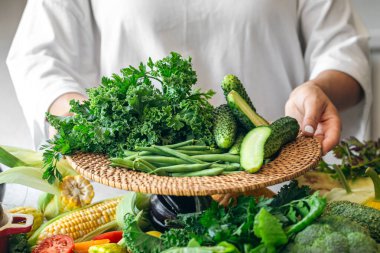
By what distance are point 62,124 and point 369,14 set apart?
2324mm

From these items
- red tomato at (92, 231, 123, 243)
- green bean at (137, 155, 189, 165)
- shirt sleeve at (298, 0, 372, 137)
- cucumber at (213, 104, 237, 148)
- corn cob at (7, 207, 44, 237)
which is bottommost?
red tomato at (92, 231, 123, 243)

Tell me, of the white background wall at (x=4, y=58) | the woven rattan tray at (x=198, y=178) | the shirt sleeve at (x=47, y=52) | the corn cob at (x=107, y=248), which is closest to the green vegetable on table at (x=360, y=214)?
the woven rattan tray at (x=198, y=178)

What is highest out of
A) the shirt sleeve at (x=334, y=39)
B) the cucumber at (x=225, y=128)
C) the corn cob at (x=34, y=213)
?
the shirt sleeve at (x=334, y=39)

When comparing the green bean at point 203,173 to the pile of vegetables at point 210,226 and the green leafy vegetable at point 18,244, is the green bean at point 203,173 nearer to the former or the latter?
the pile of vegetables at point 210,226

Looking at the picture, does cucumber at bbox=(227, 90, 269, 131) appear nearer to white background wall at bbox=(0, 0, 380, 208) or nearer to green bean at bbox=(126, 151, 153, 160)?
green bean at bbox=(126, 151, 153, 160)

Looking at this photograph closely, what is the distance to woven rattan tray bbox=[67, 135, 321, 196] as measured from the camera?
934 millimetres

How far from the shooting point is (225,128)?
1162 millimetres

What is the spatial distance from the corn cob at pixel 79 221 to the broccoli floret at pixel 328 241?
21.1 inches

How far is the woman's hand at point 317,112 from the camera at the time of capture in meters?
1.44

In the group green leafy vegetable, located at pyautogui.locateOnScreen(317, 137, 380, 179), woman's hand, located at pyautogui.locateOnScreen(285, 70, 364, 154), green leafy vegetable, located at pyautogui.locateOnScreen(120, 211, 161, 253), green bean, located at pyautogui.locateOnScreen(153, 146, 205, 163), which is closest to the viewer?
green leafy vegetable, located at pyautogui.locateOnScreen(120, 211, 161, 253)

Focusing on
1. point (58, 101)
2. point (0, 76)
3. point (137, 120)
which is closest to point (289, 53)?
point (58, 101)

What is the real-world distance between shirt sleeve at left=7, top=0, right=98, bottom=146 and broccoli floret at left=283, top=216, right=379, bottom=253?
1104 millimetres

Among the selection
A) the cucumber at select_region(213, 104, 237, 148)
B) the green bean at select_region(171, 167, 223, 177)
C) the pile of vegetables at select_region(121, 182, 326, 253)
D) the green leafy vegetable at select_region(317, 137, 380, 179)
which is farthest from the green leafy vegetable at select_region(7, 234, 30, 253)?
the green leafy vegetable at select_region(317, 137, 380, 179)

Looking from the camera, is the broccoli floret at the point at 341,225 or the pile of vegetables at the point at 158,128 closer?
the broccoli floret at the point at 341,225
